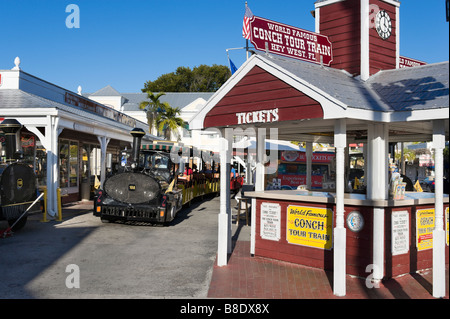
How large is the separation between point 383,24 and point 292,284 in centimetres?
560

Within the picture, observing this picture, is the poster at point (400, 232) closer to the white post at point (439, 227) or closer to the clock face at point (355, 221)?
the clock face at point (355, 221)

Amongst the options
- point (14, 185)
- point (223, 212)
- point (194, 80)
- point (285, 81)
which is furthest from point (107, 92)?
point (285, 81)

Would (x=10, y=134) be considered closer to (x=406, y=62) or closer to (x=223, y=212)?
(x=223, y=212)

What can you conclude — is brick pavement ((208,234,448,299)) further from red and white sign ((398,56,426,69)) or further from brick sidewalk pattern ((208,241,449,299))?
red and white sign ((398,56,426,69))

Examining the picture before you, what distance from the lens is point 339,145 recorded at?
5379 millimetres

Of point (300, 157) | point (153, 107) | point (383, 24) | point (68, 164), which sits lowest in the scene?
point (68, 164)

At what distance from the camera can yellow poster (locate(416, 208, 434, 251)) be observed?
6324 mm

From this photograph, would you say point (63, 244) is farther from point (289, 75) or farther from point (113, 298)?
point (289, 75)

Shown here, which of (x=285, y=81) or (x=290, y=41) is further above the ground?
(x=290, y=41)

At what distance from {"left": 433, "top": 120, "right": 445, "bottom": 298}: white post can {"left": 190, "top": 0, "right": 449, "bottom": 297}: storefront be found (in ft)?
0.04

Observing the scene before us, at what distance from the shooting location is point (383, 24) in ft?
26.0

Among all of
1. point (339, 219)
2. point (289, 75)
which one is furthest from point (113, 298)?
point (289, 75)

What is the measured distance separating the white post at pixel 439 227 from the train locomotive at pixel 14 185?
8.59 metres
